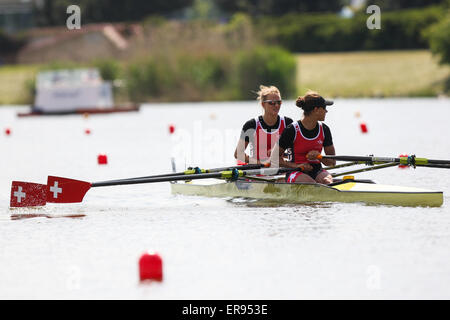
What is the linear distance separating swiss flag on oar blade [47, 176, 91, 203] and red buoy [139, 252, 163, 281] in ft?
17.1

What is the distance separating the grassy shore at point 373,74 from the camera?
6059 cm

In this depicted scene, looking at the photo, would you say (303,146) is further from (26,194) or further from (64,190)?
(26,194)

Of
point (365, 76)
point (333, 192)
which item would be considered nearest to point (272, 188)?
point (333, 192)

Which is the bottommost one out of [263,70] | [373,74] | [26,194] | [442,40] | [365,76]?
[26,194]

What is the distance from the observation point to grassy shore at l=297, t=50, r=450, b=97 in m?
60.6

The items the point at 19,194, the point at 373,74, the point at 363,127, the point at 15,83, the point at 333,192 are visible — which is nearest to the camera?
the point at 333,192

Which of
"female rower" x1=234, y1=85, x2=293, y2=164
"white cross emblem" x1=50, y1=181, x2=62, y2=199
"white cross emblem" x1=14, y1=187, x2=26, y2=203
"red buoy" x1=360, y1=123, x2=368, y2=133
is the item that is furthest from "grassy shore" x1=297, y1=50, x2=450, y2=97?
"white cross emblem" x1=14, y1=187, x2=26, y2=203

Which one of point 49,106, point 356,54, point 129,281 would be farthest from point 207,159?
point 356,54

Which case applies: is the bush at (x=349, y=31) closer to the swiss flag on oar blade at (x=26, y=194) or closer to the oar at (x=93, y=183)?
the oar at (x=93, y=183)

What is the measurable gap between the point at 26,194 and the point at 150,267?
5.39m

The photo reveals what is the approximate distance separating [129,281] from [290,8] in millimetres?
75004

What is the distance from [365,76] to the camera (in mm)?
65312

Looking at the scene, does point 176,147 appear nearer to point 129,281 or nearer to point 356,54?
point 129,281

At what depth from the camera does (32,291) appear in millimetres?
7836
